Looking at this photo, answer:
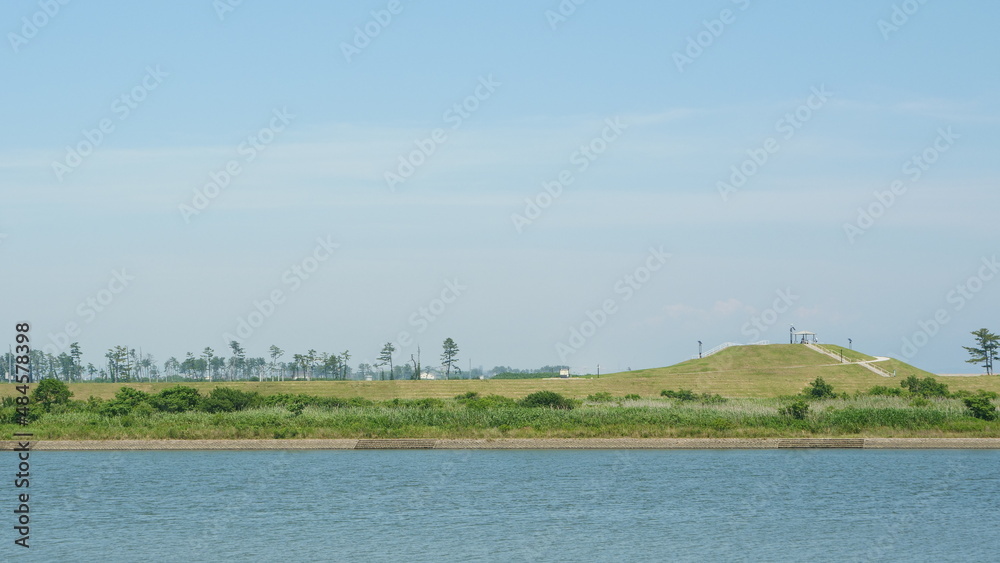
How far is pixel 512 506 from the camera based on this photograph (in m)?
38.2

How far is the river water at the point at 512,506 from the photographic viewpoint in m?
30.2

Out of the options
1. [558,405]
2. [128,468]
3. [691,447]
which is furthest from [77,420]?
[691,447]

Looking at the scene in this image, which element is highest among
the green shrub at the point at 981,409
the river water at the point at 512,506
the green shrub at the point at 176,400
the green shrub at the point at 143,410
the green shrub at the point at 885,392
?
the green shrub at the point at 176,400

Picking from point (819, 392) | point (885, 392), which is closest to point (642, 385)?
point (819, 392)

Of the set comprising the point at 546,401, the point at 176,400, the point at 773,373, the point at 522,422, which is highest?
the point at 773,373

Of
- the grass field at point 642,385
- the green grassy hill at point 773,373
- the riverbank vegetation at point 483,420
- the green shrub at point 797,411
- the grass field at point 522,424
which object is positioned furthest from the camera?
the green grassy hill at point 773,373

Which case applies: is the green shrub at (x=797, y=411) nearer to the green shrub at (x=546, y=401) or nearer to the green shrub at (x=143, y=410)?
the green shrub at (x=546, y=401)

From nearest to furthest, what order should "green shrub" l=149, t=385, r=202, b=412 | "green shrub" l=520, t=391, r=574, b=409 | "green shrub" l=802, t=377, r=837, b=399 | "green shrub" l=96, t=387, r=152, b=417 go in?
"green shrub" l=96, t=387, r=152, b=417 < "green shrub" l=149, t=385, r=202, b=412 < "green shrub" l=520, t=391, r=574, b=409 < "green shrub" l=802, t=377, r=837, b=399

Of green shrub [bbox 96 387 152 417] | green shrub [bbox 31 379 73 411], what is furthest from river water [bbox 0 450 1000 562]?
green shrub [bbox 31 379 73 411]

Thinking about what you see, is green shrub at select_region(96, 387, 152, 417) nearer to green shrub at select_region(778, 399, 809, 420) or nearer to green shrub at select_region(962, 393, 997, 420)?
green shrub at select_region(778, 399, 809, 420)

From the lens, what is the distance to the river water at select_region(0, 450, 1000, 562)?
99.0ft

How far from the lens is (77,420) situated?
64438 mm

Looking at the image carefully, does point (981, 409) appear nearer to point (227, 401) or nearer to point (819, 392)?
point (819, 392)

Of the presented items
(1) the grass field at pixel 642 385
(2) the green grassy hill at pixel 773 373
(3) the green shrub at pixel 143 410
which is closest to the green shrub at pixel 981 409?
(1) the grass field at pixel 642 385
